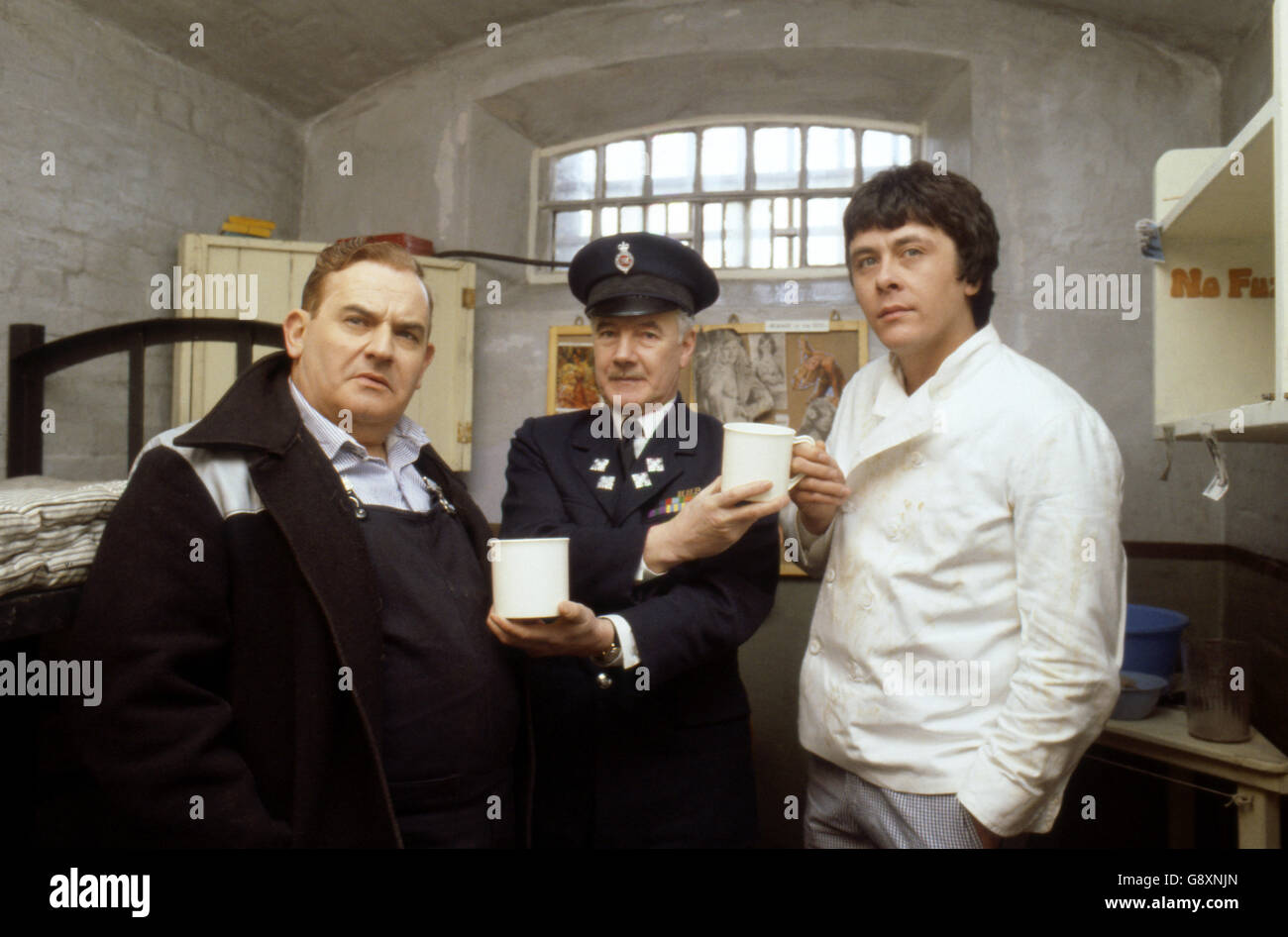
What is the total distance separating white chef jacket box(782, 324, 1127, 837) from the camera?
1.27 meters

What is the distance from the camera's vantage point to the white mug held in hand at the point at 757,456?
126cm

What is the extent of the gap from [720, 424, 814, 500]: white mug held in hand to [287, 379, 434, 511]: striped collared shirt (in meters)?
0.58

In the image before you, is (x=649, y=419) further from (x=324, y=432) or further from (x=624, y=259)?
(x=324, y=432)

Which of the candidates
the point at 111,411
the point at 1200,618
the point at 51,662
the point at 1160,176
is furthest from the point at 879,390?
the point at 111,411

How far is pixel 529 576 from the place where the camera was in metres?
1.21

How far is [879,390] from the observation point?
1.56m

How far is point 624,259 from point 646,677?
0.86 m

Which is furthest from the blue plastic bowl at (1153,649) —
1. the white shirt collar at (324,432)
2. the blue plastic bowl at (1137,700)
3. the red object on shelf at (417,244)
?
the red object on shelf at (417,244)

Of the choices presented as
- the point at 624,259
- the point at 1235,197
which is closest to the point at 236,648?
the point at 624,259

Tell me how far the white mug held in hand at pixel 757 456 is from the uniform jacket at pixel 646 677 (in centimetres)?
25

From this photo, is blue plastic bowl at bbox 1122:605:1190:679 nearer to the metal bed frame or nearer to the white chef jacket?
the white chef jacket

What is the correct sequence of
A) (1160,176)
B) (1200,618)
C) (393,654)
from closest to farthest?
(393,654)
(1160,176)
(1200,618)
